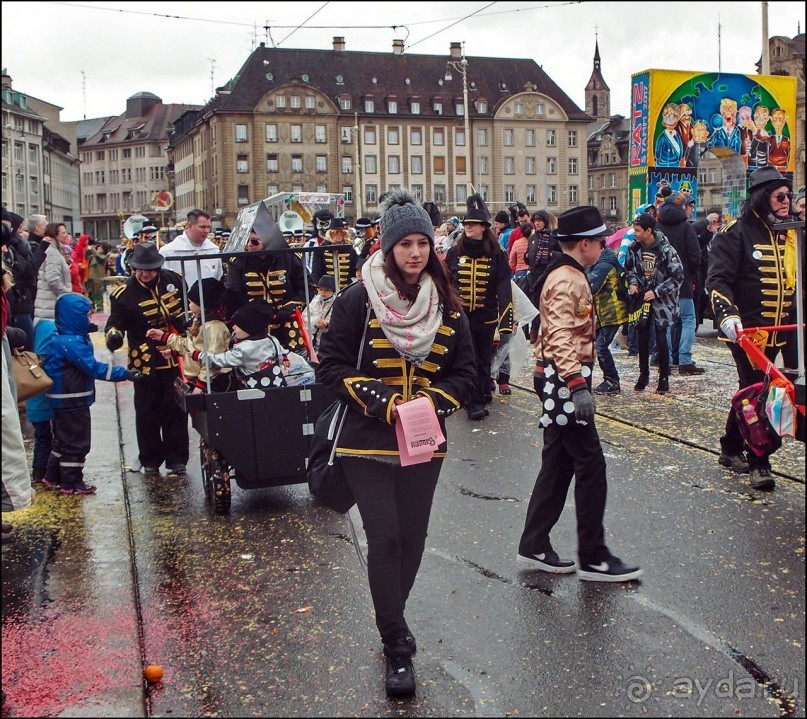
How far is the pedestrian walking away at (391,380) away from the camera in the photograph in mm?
4242

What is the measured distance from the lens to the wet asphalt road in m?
4.09

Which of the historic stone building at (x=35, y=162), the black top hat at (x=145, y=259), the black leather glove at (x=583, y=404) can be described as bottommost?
the black leather glove at (x=583, y=404)

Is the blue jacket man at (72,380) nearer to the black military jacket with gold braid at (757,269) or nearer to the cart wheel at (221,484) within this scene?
the cart wheel at (221,484)

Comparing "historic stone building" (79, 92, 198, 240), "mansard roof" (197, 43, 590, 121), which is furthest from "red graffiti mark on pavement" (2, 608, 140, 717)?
"historic stone building" (79, 92, 198, 240)

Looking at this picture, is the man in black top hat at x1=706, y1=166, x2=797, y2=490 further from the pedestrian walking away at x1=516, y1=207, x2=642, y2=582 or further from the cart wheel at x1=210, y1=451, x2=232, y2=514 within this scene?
the cart wheel at x1=210, y1=451, x2=232, y2=514

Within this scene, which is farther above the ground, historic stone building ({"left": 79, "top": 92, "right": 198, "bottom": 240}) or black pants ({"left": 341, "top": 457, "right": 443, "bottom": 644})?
historic stone building ({"left": 79, "top": 92, "right": 198, "bottom": 240})

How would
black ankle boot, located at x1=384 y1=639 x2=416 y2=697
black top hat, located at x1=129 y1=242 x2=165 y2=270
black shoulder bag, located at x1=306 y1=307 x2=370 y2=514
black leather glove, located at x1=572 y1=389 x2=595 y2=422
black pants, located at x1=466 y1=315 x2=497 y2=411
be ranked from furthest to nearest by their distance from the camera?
black pants, located at x1=466 y1=315 x2=497 y2=411 → black top hat, located at x1=129 y1=242 x2=165 y2=270 → black leather glove, located at x1=572 y1=389 x2=595 y2=422 → black shoulder bag, located at x1=306 y1=307 x2=370 y2=514 → black ankle boot, located at x1=384 y1=639 x2=416 y2=697

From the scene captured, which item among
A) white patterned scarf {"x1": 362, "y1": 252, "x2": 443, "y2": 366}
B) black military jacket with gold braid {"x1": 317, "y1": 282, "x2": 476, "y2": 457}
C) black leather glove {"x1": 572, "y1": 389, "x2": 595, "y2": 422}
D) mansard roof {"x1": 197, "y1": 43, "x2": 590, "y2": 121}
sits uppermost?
mansard roof {"x1": 197, "y1": 43, "x2": 590, "y2": 121}

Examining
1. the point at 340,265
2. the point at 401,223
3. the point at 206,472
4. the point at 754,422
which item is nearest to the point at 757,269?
the point at 754,422

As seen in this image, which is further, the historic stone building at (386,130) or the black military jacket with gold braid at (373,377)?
the historic stone building at (386,130)

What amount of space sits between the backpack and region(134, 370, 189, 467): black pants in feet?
13.2

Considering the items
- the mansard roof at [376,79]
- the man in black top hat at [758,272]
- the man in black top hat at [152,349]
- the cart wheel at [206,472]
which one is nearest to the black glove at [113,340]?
the man in black top hat at [152,349]

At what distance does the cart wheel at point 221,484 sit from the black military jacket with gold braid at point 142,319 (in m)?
1.25

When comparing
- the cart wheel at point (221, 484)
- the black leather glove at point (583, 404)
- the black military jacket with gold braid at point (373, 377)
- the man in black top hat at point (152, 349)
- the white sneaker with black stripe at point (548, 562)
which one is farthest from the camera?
the man in black top hat at point (152, 349)
